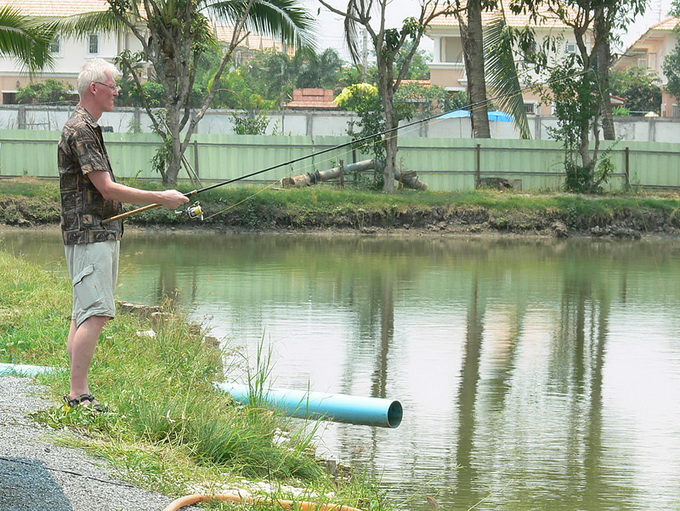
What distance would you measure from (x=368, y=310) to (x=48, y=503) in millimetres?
8725

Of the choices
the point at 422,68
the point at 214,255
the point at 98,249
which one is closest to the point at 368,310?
the point at 214,255

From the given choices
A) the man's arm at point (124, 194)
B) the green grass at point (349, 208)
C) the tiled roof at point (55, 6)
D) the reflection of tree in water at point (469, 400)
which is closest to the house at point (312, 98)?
the tiled roof at point (55, 6)

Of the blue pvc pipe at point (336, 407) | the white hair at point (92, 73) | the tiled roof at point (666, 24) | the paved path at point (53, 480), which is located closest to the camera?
the paved path at point (53, 480)

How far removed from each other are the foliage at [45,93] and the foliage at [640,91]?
2663 centimetres

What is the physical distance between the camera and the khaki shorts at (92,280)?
5.68 m

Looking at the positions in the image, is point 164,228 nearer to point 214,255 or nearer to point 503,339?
point 214,255

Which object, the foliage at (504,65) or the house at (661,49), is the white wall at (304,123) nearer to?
the foliage at (504,65)

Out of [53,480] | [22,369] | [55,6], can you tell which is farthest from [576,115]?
[55,6]

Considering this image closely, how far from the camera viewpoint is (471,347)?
35.5 feet

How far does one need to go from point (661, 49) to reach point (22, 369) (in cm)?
5727

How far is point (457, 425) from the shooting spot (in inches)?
310

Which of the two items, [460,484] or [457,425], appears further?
[457,425]

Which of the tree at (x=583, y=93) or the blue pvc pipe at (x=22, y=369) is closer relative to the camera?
the blue pvc pipe at (x=22, y=369)

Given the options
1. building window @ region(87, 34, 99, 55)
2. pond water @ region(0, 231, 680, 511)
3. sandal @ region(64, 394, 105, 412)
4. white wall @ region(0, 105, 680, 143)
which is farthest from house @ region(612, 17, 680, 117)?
sandal @ region(64, 394, 105, 412)
